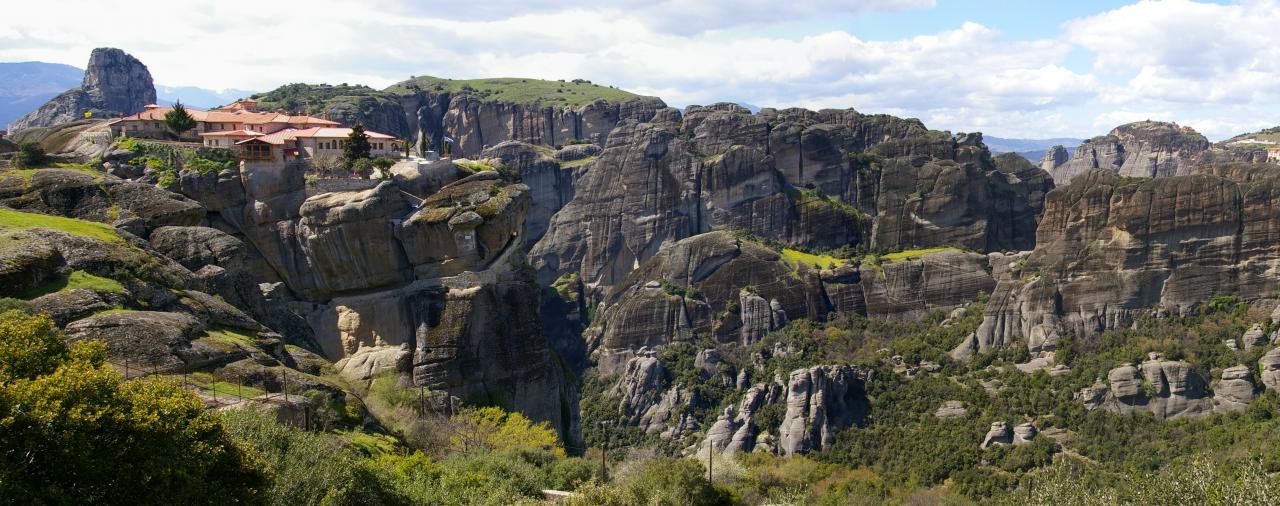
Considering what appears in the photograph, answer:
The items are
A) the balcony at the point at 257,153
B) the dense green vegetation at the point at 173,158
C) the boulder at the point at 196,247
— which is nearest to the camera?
the boulder at the point at 196,247

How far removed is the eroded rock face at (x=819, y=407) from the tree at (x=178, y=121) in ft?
164

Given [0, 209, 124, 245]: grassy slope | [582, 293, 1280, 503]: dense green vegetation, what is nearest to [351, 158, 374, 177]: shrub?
[0, 209, 124, 245]: grassy slope

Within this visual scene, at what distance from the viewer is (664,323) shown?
108875 millimetres

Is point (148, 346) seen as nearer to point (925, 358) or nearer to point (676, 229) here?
point (925, 358)

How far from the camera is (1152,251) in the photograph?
83.8 m

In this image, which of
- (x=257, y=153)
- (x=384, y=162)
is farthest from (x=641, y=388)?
(x=257, y=153)

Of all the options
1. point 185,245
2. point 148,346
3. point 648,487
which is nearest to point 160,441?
point 148,346

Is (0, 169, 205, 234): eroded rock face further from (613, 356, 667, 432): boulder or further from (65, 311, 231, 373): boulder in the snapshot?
(613, 356, 667, 432): boulder

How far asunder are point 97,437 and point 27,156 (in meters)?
39.9

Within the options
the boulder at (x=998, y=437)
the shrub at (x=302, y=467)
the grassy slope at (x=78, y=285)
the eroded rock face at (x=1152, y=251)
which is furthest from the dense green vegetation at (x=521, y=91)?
the shrub at (x=302, y=467)

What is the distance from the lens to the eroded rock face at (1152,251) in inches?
3231

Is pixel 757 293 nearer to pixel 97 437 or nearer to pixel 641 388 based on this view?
Answer: pixel 641 388

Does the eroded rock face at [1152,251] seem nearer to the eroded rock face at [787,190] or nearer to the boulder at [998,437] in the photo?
the boulder at [998,437]

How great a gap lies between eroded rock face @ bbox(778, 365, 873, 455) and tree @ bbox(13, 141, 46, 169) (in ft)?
183
